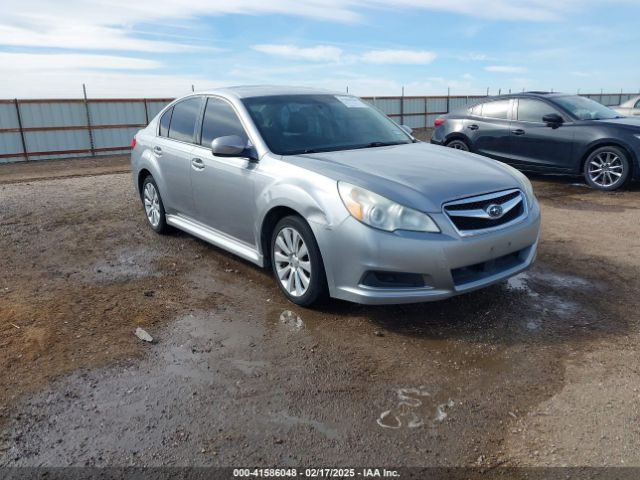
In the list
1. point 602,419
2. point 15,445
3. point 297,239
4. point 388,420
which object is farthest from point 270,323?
point 602,419

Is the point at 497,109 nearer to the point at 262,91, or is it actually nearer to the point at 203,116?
the point at 262,91

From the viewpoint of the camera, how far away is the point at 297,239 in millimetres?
4023

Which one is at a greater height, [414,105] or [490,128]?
[414,105]

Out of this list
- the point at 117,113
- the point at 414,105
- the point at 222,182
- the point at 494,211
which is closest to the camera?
the point at 494,211

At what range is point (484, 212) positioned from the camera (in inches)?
146

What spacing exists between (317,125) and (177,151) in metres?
1.60

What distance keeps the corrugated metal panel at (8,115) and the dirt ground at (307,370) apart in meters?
14.1

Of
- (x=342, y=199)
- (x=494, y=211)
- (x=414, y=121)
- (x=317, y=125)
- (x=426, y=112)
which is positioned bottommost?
(x=414, y=121)

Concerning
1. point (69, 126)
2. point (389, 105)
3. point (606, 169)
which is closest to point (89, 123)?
point (69, 126)

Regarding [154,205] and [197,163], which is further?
[154,205]

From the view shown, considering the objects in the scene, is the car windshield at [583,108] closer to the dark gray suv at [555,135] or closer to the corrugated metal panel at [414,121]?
the dark gray suv at [555,135]

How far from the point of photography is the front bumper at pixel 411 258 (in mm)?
3457

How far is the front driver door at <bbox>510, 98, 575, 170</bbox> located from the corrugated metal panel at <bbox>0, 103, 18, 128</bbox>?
15272 millimetres

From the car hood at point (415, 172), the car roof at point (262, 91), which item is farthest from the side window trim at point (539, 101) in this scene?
the car hood at point (415, 172)
